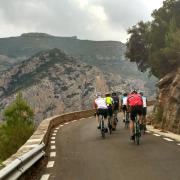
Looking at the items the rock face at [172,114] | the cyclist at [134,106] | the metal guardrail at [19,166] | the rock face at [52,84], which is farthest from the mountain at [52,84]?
the metal guardrail at [19,166]

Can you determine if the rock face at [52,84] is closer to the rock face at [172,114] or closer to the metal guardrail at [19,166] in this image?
the rock face at [172,114]

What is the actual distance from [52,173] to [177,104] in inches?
571

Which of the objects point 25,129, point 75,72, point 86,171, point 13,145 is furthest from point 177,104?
point 75,72

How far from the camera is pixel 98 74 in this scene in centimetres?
18938

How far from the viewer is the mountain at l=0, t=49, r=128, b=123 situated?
161 m

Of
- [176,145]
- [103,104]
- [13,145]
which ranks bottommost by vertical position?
[13,145]

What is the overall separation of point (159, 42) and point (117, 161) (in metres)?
41.2

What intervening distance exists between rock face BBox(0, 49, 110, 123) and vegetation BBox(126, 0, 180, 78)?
3887 inches

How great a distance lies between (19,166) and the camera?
28.6ft

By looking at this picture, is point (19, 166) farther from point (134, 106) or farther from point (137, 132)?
point (134, 106)

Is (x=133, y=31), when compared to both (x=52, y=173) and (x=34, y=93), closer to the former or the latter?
A: (x=52, y=173)

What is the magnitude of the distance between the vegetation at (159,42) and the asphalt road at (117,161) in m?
22.9

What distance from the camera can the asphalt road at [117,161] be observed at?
9758mm

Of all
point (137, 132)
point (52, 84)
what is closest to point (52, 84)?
point (52, 84)
